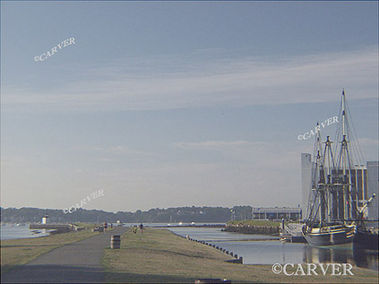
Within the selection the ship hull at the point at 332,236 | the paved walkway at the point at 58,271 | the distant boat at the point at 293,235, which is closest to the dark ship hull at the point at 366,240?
the ship hull at the point at 332,236

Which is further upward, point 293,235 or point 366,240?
point 366,240

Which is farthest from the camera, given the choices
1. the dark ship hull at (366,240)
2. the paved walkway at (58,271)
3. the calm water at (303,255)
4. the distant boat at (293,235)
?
the distant boat at (293,235)

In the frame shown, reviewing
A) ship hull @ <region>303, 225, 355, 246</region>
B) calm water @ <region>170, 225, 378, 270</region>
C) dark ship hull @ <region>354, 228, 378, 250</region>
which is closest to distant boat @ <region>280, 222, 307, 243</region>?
ship hull @ <region>303, 225, 355, 246</region>

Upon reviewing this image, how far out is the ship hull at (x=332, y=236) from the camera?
11894 centimetres

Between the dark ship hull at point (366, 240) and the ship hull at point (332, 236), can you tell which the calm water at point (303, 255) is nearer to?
the ship hull at point (332, 236)

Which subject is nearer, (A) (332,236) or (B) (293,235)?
(A) (332,236)

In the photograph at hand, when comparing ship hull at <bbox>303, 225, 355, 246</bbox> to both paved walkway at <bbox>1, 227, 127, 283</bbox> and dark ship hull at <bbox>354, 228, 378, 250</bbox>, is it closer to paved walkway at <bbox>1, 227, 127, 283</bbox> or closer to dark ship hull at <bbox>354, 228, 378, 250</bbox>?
dark ship hull at <bbox>354, 228, 378, 250</bbox>

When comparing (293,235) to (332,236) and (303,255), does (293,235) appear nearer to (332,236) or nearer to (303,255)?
(332,236)

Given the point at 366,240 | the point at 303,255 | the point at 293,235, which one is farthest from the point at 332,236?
the point at 293,235

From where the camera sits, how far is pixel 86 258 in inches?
1626

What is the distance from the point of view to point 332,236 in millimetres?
122938

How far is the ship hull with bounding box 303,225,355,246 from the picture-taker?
390 feet

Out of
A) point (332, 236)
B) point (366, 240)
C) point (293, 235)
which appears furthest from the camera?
point (293, 235)

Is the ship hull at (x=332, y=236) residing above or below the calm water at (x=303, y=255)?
above
